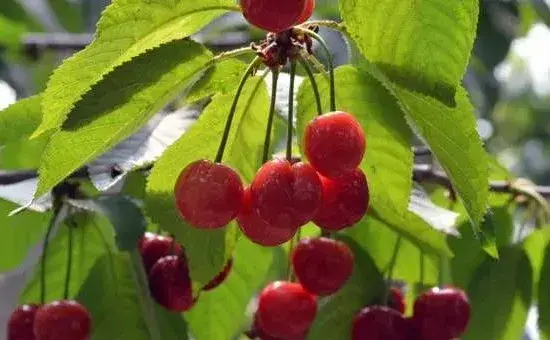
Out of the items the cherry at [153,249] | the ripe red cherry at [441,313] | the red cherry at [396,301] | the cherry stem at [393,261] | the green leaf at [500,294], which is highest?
the cherry at [153,249]

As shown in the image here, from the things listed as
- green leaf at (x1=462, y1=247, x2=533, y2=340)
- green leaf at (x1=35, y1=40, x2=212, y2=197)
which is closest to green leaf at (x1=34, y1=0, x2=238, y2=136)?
green leaf at (x1=35, y1=40, x2=212, y2=197)

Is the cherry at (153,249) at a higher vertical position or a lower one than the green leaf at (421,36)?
lower

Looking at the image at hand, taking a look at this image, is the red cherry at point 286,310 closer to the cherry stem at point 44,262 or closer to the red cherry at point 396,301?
the red cherry at point 396,301

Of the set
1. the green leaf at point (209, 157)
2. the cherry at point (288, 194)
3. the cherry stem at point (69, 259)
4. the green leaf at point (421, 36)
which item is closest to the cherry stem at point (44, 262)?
the cherry stem at point (69, 259)

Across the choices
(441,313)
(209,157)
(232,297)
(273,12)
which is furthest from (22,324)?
(273,12)

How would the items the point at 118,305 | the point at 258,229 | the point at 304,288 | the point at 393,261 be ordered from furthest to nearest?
the point at 393,261
the point at 118,305
the point at 304,288
the point at 258,229

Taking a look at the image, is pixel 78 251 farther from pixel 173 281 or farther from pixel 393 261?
pixel 393 261

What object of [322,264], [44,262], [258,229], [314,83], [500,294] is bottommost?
[500,294]

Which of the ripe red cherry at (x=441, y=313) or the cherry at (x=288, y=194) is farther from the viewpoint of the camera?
the ripe red cherry at (x=441, y=313)
